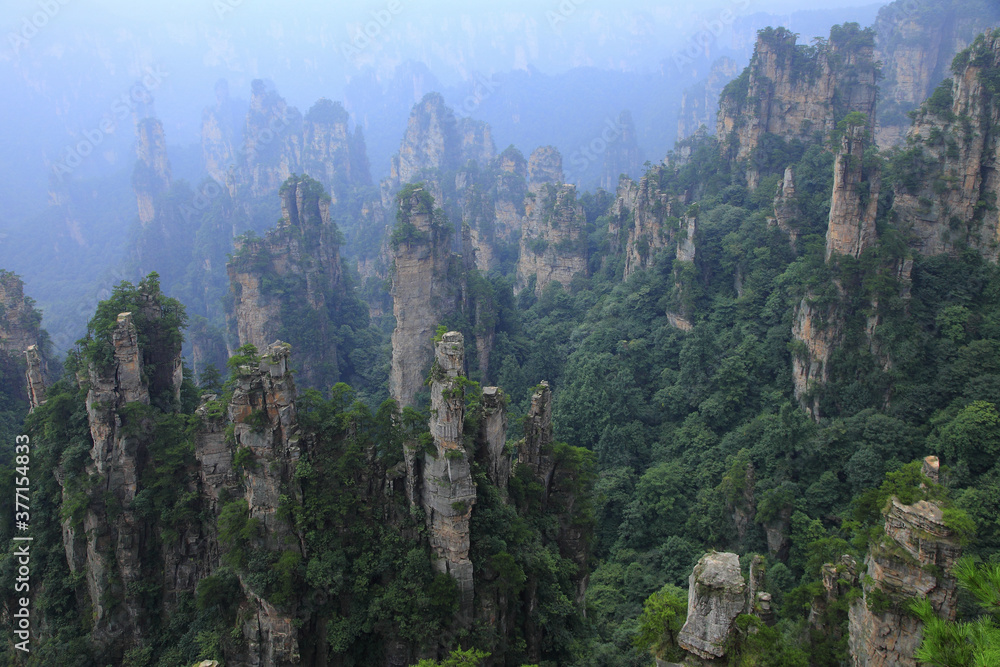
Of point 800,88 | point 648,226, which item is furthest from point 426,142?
point 800,88

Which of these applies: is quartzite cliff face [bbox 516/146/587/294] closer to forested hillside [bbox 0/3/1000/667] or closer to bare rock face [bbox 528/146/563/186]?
forested hillside [bbox 0/3/1000/667]

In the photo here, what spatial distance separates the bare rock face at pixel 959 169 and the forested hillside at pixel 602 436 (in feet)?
0.40

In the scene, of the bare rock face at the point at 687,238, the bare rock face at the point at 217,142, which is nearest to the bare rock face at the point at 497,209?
the bare rock face at the point at 687,238

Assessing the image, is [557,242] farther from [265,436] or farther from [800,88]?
[265,436]

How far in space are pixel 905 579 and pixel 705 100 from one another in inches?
4710

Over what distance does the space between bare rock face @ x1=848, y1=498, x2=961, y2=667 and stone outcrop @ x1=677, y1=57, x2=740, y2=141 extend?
112 m

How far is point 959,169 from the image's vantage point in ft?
96.3

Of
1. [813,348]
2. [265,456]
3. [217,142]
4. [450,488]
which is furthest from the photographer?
[217,142]

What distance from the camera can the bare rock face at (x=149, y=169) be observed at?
95.7 metres

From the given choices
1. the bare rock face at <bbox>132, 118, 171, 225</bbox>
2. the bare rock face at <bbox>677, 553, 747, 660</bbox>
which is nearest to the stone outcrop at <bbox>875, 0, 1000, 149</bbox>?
the bare rock face at <bbox>677, 553, 747, 660</bbox>

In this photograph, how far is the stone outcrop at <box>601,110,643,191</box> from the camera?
120 metres

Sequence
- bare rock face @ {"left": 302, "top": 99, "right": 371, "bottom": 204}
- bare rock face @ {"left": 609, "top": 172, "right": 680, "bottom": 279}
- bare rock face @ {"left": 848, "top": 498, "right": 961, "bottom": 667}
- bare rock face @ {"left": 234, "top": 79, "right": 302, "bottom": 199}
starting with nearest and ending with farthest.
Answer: bare rock face @ {"left": 848, "top": 498, "right": 961, "bottom": 667} → bare rock face @ {"left": 609, "top": 172, "right": 680, "bottom": 279} → bare rock face @ {"left": 302, "top": 99, "right": 371, "bottom": 204} → bare rock face @ {"left": 234, "top": 79, "right": 302, "bottom": 199}

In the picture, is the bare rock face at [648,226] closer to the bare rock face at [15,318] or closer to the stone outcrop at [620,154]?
the bare rock face at [15,318]

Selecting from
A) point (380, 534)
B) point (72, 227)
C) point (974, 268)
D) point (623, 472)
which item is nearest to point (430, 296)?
point (623, 472)
